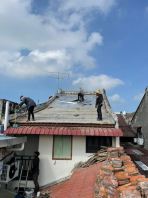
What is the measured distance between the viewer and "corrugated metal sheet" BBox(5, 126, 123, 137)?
14.5m

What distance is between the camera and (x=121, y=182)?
873 centimetres

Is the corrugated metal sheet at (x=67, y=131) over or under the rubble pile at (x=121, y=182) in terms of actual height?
over

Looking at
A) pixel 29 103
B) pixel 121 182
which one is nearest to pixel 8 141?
pixel 29 103

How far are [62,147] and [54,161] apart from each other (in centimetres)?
80

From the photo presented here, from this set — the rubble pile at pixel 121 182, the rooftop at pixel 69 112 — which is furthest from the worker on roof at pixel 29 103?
the rubble pile at pixel 121 182

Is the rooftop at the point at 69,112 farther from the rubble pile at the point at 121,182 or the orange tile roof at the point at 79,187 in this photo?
the rubble pile at the point at 121,182

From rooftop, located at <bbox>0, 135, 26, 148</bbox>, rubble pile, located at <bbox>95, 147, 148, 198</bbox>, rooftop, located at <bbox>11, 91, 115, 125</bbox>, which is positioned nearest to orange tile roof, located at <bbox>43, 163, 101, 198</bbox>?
rubble pile, located at <bbox>95, 147, 148, 198</bbox>

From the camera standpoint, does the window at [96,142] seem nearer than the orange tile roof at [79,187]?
No

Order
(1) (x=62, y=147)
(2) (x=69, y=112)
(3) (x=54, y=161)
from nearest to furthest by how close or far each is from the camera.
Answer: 1. (3) (x=54, y=161)
2. (1) (x=62, y=147)
3. (2) (x=69, y=112)

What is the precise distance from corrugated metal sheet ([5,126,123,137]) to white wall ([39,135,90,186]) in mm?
603

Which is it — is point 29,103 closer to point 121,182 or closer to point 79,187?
point 79,187

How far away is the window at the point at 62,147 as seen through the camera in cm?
1516

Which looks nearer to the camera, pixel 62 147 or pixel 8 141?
pixel 8 141

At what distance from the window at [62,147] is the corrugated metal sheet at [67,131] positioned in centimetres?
60
